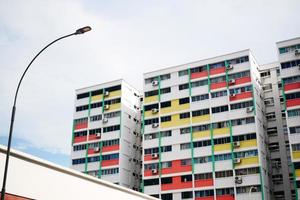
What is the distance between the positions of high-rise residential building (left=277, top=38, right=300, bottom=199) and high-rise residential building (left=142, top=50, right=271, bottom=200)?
4240 millimetres

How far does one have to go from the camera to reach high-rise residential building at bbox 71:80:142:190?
66.4 metres

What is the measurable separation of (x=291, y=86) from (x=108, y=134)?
29841 millimetres

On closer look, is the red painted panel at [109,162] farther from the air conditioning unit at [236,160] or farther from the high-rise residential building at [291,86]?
the high-rise residential building at [291,86]

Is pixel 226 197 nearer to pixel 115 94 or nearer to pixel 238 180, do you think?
pixel 238 180

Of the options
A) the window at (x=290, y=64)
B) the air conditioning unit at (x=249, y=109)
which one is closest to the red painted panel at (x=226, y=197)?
the air conditioning unit at (x=249, y=109)

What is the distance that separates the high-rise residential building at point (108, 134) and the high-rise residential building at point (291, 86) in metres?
25.8

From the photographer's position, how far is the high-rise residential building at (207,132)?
184 feet

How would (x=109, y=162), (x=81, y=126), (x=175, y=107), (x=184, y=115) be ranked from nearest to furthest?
(x=184, y=115)
(x=175, y=107)
(x=109, y=162)
(x=81, y=126)

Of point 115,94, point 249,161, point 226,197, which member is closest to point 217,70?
point 249,161

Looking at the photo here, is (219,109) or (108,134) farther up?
(219,109)

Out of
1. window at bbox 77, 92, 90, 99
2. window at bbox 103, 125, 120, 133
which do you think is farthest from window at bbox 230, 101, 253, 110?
window at bbox 77, 92, 90, 99

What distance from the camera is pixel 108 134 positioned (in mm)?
68062

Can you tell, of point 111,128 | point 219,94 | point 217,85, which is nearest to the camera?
point 219,94

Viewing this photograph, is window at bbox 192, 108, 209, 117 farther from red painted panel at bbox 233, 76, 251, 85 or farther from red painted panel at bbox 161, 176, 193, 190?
red painted panel at bbox 161, 176, 193, 190
